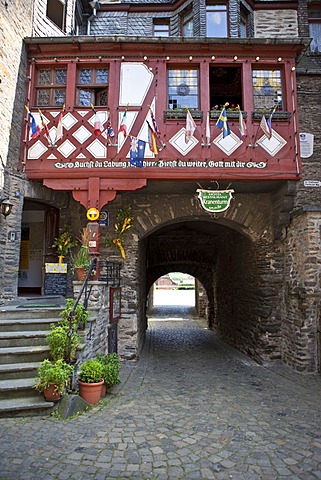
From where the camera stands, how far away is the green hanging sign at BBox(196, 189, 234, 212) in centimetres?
777

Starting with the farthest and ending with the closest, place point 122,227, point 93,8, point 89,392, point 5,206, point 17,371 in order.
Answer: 1. point 93,8
2. point 122,227
3. point 5,206
4. point 89,392
5. point 17,371

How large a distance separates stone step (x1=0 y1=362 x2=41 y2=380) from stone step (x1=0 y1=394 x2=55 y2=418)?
1.34 feet

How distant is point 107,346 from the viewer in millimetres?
7094

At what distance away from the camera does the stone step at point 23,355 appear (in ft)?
16.5

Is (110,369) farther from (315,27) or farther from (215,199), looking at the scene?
(315,27)

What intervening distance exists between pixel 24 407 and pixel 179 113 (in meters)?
6.55

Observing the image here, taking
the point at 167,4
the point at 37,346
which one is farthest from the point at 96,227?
the point at 167,4

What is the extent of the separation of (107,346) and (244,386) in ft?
9.59

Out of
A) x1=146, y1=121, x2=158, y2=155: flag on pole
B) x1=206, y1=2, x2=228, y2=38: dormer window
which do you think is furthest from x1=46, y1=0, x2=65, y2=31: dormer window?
x1=146, y1=121, x2=158, y2=155: flag on pole

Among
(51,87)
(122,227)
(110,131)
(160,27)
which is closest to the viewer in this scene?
(110,131)

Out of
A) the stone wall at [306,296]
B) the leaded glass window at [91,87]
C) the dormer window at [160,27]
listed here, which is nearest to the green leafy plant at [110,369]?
the stone wall at [306,296]

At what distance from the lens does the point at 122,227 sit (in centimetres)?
833

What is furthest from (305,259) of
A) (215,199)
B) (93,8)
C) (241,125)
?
(93,8)

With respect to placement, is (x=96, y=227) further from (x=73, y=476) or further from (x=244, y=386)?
(x=73, y=476)
